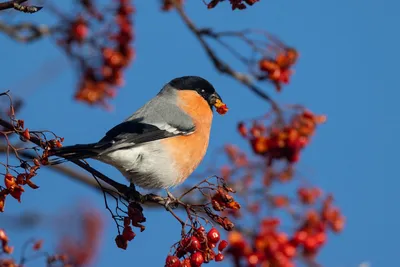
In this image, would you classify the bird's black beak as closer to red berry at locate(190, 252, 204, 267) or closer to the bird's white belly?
the bird's white belly

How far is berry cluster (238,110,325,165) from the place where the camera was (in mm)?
3582

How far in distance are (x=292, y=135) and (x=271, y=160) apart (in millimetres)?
212

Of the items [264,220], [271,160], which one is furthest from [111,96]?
[264,220]

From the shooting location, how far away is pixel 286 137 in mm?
3576

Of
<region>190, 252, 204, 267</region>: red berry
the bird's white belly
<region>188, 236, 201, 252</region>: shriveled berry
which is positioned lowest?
<region>190, 252, 204, 267</region>: red berry

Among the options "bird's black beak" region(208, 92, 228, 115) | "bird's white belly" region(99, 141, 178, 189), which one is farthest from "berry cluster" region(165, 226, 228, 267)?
"bird's black beak" region(208, 92, 228, 115)

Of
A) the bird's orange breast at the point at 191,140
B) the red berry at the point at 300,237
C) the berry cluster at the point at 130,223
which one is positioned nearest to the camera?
the berry cluster at the point at 130,223

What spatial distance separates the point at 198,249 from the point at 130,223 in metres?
0.44

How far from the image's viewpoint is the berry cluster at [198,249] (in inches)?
101

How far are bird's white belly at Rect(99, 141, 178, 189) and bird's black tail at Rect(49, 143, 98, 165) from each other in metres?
0.42

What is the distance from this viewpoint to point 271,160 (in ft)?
12.1

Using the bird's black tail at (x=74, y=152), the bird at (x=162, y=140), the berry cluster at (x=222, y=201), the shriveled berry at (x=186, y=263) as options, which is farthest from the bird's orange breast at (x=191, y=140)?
the shriveled berry at (x=186, y=263)

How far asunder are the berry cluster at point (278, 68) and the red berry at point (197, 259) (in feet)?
4.59

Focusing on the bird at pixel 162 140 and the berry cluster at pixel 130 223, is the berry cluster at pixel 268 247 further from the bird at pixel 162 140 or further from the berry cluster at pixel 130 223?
the bird at pixel 162 140
